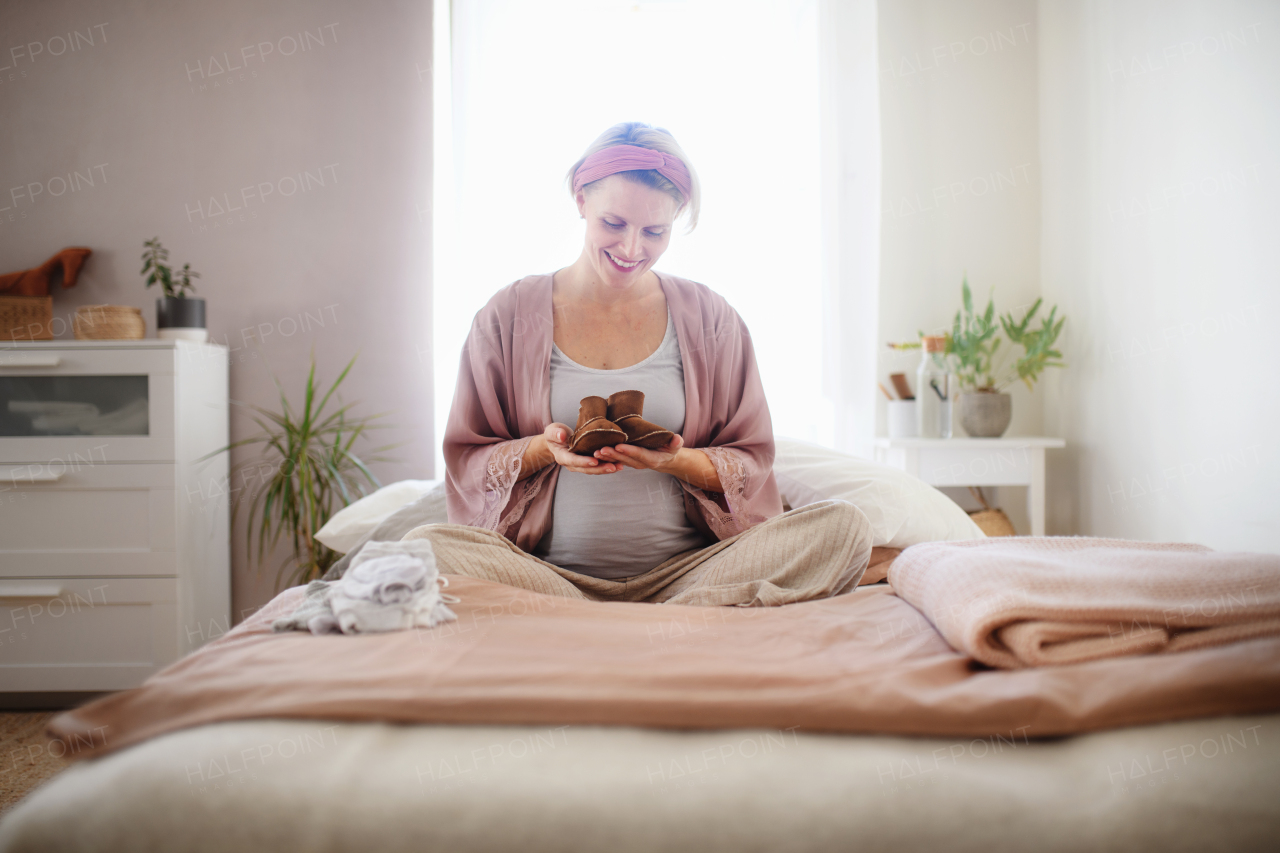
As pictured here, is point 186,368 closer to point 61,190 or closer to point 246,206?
point 246,206

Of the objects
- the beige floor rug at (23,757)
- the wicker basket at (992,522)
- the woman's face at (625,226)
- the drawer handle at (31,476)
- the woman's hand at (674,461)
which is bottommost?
the beige floor rug at (23,757)

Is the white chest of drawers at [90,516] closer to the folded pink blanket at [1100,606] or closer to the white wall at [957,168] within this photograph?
the folded pink blanket at [1100,606]

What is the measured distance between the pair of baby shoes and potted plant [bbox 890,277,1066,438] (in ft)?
5.07

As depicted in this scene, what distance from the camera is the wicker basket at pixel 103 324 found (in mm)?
2254

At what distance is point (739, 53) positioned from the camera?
A: 9.04 ft

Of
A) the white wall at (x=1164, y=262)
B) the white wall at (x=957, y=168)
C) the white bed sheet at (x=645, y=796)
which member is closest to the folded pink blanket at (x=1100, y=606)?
the white bed sheet at (x=645, y=796)

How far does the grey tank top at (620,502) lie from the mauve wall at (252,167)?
54.4 inches

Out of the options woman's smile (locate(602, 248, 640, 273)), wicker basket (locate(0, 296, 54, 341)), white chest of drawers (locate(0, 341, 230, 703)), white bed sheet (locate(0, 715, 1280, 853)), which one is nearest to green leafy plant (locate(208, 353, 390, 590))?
white chest of drawers (locate(0, 341, 230, 703))

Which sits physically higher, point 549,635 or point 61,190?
point 61,190

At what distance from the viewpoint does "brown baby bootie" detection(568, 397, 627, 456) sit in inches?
44.9

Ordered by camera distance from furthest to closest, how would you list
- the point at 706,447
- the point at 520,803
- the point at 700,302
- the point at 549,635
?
the point at 700,302
the point at 706,447
the point at 549,635
the point at 520,803

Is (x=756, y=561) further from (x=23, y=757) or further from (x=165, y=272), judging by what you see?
(x=165, y=272)

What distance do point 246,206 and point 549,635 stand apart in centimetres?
245

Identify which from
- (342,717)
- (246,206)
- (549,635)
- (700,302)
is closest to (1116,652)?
(549,635)
